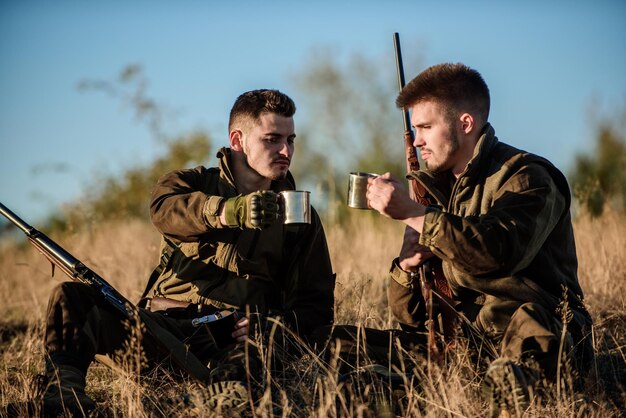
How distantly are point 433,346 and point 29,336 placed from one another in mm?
3662

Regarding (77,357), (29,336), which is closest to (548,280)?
(77,357)

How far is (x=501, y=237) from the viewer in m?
4.70

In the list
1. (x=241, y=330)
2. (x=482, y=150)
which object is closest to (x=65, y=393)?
(x=241, y=330)

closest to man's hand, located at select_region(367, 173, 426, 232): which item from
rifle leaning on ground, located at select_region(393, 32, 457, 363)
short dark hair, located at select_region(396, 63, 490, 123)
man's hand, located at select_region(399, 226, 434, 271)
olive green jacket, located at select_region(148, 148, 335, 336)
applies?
man's hand, located at select_region(399, 226, 434, 271)

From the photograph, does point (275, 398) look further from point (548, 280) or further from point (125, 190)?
point (125, 190)

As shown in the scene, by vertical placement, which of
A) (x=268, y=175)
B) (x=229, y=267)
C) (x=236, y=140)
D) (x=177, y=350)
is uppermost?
(x=236, y=140)

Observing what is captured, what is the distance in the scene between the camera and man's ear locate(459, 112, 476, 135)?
18.0 ft

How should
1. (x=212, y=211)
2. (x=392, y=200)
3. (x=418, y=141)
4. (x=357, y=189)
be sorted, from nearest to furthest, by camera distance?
1. (x=392, y=200)
2. (x=357, y=189)
3. (x=212, y=211)
4. (x=418, y=141)

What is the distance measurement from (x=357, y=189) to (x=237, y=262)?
127 centimetres

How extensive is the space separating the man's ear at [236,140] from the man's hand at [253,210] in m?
1.18

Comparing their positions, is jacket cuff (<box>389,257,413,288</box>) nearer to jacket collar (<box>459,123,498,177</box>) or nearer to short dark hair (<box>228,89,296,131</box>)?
jacket collar (<box>459,123,498,177</box>)

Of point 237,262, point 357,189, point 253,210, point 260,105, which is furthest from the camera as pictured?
point 260,105

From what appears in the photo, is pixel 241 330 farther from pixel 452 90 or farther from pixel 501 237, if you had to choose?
pixel 452 90

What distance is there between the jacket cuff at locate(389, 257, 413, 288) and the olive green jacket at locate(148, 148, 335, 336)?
0.64 meters
